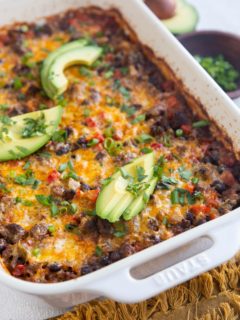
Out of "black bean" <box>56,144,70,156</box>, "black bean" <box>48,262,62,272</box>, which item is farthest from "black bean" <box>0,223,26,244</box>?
"black bean" <box>56,144,70,156</box>

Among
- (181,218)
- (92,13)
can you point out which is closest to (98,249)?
(181,218)

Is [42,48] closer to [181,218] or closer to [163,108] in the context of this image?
[163,108]

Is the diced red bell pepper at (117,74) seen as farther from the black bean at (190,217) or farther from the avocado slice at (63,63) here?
the black bean at (190,217)

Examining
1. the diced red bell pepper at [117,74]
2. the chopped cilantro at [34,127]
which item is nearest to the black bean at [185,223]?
the chopped cilantro at [34,127]

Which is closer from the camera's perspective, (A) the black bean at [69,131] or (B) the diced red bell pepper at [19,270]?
(B) the diced red bell pepper at [19,270]

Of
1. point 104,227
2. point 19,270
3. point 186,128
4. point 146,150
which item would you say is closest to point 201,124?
point 186,128

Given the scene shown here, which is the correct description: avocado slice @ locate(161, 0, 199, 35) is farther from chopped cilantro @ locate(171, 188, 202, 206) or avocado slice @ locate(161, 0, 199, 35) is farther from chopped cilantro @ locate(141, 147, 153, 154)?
chopped cilantro @ locate(171, 188, 202, 206)
